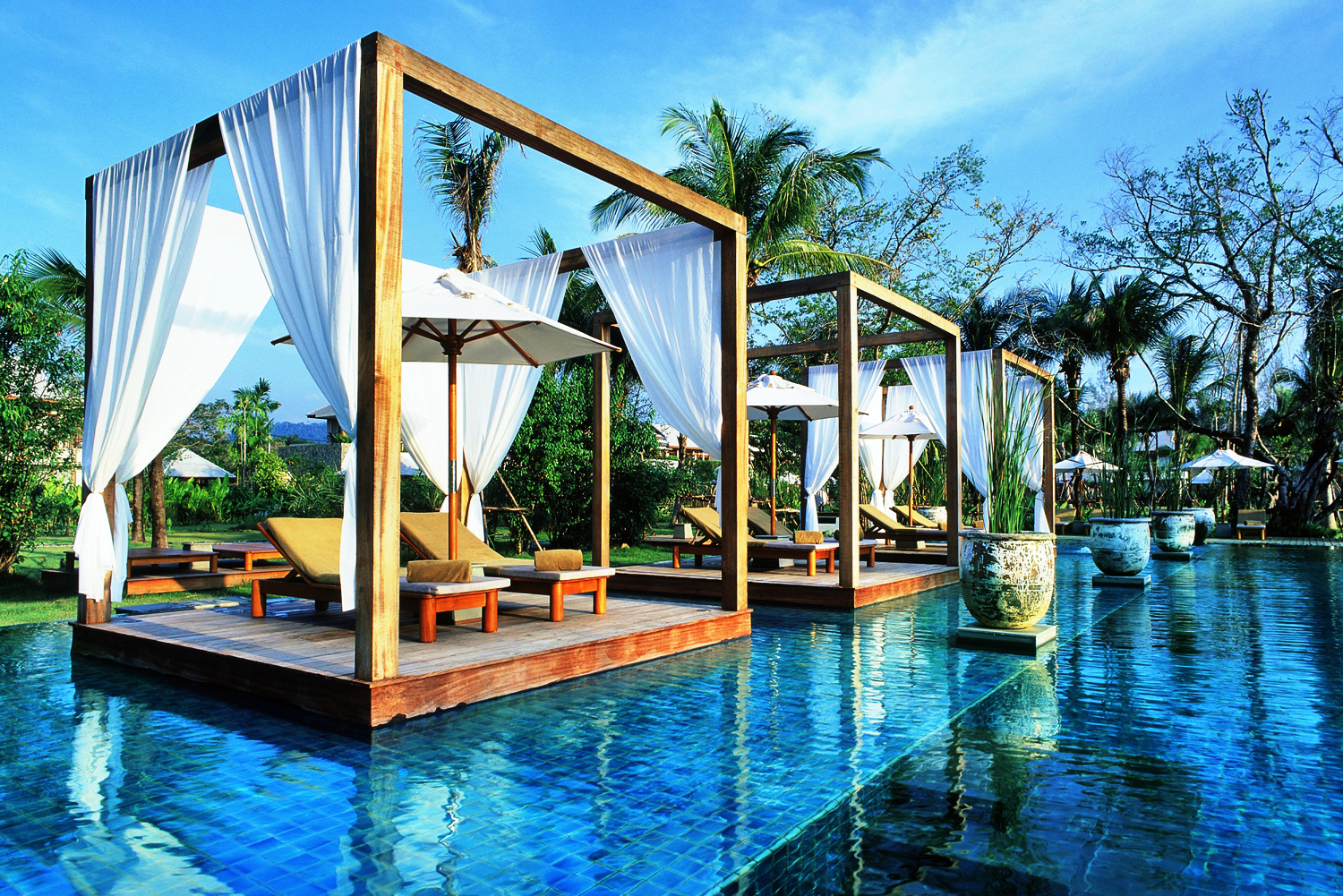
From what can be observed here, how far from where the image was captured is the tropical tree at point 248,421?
37188 mm

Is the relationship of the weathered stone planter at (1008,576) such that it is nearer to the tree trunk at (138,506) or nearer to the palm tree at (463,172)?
the palm tree at (463,172)

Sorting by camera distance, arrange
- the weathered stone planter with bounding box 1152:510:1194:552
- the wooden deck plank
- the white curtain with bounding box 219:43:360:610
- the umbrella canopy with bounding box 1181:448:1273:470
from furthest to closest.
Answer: the umbrella canopy with bounding box 1181:448:1273:470, the weathered stone planter with bounding box 1152:510:1194:552, the wooden deck plank, the white curtain with bounding box 219:43:360:610

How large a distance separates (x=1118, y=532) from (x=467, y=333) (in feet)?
23.3

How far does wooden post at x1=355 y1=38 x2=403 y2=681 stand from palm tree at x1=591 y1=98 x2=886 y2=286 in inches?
483

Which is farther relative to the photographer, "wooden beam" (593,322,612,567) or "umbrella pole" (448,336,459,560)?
"wooden beam" (593,322,612,567)

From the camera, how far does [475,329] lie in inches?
242

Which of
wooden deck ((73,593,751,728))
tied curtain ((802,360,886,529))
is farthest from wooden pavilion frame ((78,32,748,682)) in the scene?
tied curtain ((802,360,886,529))

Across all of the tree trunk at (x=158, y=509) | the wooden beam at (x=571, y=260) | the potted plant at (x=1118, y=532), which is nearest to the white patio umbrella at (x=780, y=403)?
the wooden beam at (x=571, y=260)

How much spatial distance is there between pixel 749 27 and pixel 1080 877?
1623 cm

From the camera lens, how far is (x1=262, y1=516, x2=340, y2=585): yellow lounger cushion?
4738 mm

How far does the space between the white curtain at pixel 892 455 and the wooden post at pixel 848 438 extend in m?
6.49

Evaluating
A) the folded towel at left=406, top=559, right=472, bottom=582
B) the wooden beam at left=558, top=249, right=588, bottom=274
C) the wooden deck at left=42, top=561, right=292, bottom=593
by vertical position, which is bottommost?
the wooden deck at left=42, top=561, right=292, bottom=593

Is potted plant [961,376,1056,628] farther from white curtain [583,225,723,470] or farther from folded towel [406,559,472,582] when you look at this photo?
folded towel [406,559,472,582]

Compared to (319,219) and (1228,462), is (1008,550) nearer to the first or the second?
(319,219)
